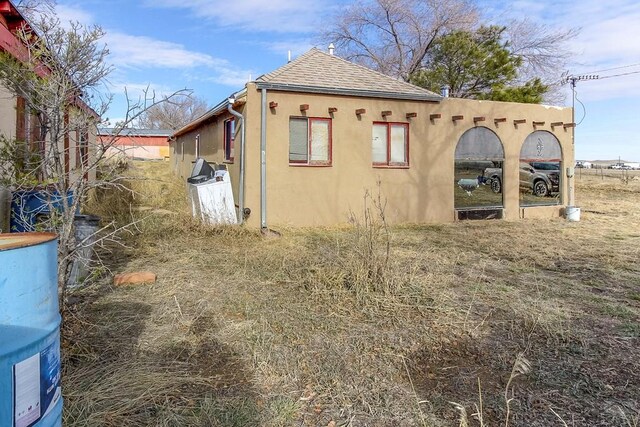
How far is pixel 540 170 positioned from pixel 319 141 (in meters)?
7.18

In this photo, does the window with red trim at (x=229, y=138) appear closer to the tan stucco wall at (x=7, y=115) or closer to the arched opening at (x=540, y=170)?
the tan stucco wall at (x=7, y=115)

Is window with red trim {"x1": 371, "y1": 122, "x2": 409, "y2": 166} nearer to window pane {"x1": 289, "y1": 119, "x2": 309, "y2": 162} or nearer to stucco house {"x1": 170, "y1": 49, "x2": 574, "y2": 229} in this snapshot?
stucco house {"x1": 170, "y1": 49, "x2": 574, "y2": 229}

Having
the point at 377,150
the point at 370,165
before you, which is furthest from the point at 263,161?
the point at 377,150

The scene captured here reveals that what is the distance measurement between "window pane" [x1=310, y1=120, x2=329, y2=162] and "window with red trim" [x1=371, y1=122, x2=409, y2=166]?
121 centimetres

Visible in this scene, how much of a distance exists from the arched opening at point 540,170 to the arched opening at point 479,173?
0.92 metres

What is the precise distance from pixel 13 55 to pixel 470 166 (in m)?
10.5

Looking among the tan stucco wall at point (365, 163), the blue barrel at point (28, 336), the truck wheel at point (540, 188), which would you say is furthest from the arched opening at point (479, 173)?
the blue barrel at point (28, 336)

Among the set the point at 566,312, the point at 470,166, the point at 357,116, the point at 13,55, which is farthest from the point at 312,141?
the point at 566,312

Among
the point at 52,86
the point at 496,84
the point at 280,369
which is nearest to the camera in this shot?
the point at 280,369

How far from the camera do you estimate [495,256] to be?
24.7ft

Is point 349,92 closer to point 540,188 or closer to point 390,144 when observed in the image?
point 390,144

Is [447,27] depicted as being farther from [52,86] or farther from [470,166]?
[52,86]

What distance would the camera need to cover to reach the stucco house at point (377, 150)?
10109mm

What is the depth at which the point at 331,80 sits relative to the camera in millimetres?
10852
